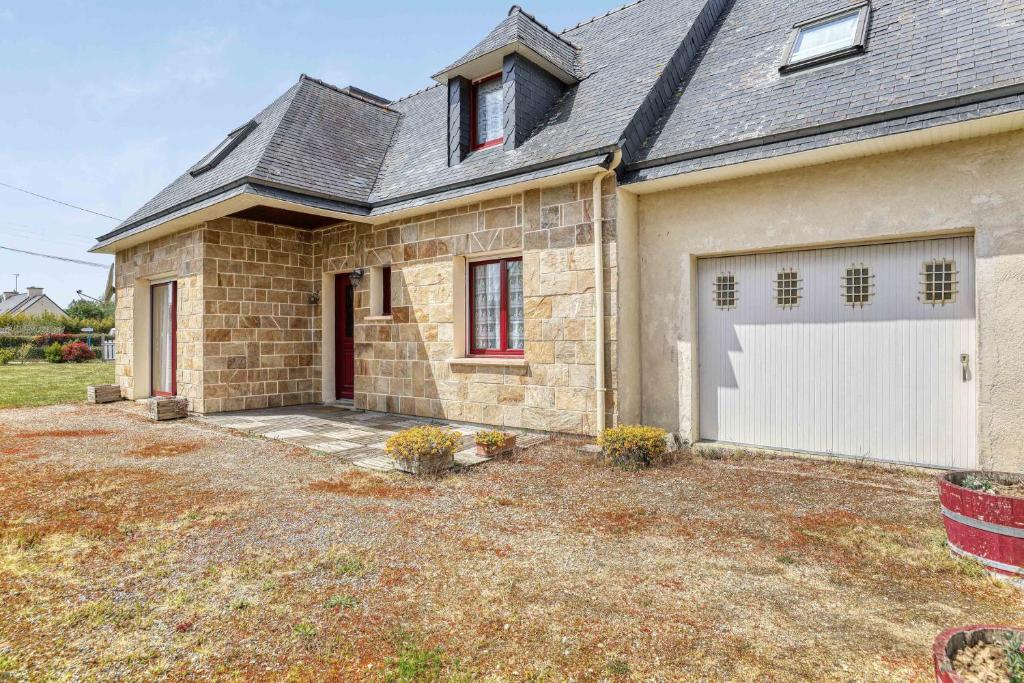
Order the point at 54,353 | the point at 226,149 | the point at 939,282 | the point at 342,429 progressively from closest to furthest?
the point at 939,282 < the point at 342,429 < the point at 226,149 < the point at 54,353

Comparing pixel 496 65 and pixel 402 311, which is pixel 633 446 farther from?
pixel 496 65

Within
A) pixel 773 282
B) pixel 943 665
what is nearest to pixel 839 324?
pixel 773 282

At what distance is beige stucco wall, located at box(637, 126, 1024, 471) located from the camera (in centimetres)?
482

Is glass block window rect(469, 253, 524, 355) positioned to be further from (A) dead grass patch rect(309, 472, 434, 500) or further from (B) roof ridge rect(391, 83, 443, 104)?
(B) roof ridge rect(391, 83, 443, 104)

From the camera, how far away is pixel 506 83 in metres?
8.02

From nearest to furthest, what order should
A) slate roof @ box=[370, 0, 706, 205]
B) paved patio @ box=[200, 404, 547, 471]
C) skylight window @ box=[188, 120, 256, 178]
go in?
paved patio @ box=[200, 404, 547, 471] → slate roof @ box=[370, 0, 706, 205] → skylight window @ box=[188, 120, 256, 178]

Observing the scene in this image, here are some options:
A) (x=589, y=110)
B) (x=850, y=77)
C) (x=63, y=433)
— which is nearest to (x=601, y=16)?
(x=589, y=110)

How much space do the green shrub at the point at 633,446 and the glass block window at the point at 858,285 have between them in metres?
2.56

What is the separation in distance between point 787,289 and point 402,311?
5.91 metres

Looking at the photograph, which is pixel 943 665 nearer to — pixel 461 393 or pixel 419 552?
pixel 419 552

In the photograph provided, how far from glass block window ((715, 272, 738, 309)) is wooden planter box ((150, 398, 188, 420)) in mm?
8921

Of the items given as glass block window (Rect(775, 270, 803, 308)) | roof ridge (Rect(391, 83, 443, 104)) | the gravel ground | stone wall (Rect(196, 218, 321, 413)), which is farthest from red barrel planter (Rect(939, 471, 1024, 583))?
roof ridge (Rect(391, 83, 443, 104))

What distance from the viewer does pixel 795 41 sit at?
7.05 meters

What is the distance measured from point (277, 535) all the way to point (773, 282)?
5.84 meters
